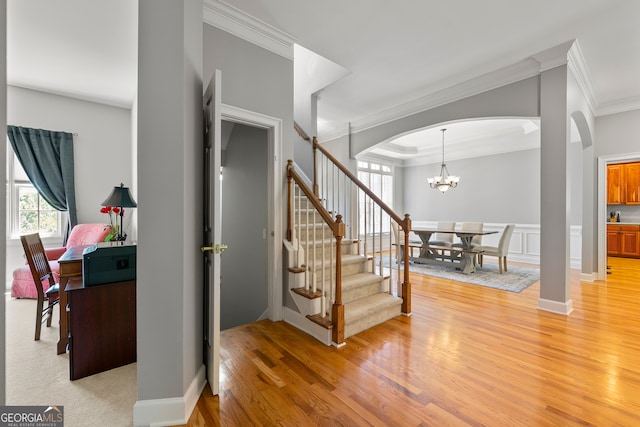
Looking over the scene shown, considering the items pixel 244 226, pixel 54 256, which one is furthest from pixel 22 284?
pixel 244 226

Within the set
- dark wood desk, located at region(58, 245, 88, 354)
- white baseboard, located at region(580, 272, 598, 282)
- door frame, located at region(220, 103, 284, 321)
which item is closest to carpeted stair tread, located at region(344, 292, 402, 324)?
door frame, located at region(220, 103, 284, 321)

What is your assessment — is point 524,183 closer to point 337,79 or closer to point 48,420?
point 337,79

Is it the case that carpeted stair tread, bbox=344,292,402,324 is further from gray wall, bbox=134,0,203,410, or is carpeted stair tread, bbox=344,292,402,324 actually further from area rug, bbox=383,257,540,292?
area rug, bbox=383,257,540,292

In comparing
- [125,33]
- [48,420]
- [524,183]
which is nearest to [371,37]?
[125,33]

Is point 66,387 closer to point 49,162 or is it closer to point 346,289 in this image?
point 346,289

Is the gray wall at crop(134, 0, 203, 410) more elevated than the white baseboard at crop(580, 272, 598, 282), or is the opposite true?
the gray wall at crop(134, 0, 203, 410)

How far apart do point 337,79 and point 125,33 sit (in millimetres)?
2615

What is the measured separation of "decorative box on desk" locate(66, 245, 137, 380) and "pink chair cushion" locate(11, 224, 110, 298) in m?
1.85

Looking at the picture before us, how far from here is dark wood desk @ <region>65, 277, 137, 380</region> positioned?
1929mm

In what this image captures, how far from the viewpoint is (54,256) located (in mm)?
3740

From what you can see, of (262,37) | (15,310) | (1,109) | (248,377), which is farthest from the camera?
(15,310)

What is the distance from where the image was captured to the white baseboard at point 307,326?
2.43m

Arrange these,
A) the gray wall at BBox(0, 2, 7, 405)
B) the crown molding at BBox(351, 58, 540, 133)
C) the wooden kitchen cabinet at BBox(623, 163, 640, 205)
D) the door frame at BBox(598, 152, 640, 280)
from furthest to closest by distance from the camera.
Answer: the wooden kitchen cabinet at BBox(623, 163, 640, 205) → the door frame at BBox(598, 152, 640, 280) → the crown molding at BBox(351, 58, 540, 133) → the gray wall at BBox(0, 2, 7, 405)

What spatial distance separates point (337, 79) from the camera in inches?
154
